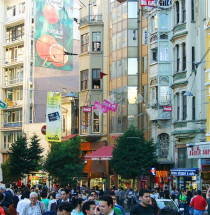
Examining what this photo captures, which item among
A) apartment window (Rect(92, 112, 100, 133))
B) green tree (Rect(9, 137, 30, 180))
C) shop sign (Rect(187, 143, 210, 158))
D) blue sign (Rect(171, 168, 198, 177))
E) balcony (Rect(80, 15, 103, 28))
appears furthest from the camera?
balcony (Rect(80, 15, 103, 28))

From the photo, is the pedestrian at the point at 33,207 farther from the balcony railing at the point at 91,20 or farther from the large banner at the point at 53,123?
the balcony railing at the point at 91,20

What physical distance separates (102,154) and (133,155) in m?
5.46

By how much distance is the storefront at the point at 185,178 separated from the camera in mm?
37250

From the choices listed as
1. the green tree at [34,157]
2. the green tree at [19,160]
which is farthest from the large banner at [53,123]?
the green tree at [19,160]

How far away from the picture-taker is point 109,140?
5116cm

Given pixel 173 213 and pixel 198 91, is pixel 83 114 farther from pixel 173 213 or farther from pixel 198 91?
pixel 173 213

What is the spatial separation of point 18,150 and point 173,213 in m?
44.0

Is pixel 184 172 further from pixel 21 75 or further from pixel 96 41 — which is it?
pixel 21 75

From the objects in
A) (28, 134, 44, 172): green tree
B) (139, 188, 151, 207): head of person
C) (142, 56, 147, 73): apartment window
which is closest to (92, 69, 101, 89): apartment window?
(142, 56, 147, 73): apartment window

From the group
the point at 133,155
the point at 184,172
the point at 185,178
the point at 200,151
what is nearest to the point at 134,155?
the point at 133,155

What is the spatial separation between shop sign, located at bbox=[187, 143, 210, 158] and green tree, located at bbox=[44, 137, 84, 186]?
46.6 ft

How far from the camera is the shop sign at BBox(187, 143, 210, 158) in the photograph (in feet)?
107

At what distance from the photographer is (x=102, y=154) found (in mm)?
47500

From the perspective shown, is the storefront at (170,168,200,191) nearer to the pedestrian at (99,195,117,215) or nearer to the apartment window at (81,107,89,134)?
the apartment window at (81,107,89,134)
